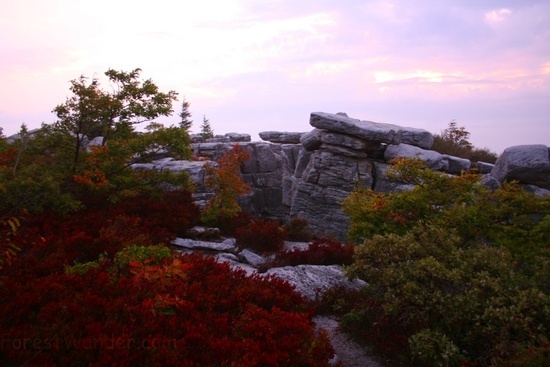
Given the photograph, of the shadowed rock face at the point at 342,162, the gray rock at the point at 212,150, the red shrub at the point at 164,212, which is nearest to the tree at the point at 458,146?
the shadowed rock face at the point at 342,162

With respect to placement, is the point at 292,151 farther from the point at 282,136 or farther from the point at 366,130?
the point at 366,130

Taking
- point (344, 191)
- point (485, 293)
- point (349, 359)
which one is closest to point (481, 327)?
point (485, 293)

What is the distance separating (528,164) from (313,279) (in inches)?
469

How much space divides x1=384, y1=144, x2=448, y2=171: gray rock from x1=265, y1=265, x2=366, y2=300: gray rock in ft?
42.1

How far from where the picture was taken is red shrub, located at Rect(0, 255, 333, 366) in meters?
3.66

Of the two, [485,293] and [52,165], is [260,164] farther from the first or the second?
[485,293]

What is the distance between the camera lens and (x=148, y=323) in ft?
13.9

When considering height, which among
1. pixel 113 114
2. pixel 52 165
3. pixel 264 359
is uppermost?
pixel 113 114

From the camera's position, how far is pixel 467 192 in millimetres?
8633

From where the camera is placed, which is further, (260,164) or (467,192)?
(260,164)

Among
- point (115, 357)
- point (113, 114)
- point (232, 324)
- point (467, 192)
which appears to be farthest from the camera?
point (113, 114)

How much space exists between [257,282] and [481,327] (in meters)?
3.12

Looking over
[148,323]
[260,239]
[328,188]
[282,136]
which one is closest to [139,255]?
[148,323]

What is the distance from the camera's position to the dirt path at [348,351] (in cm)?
548
